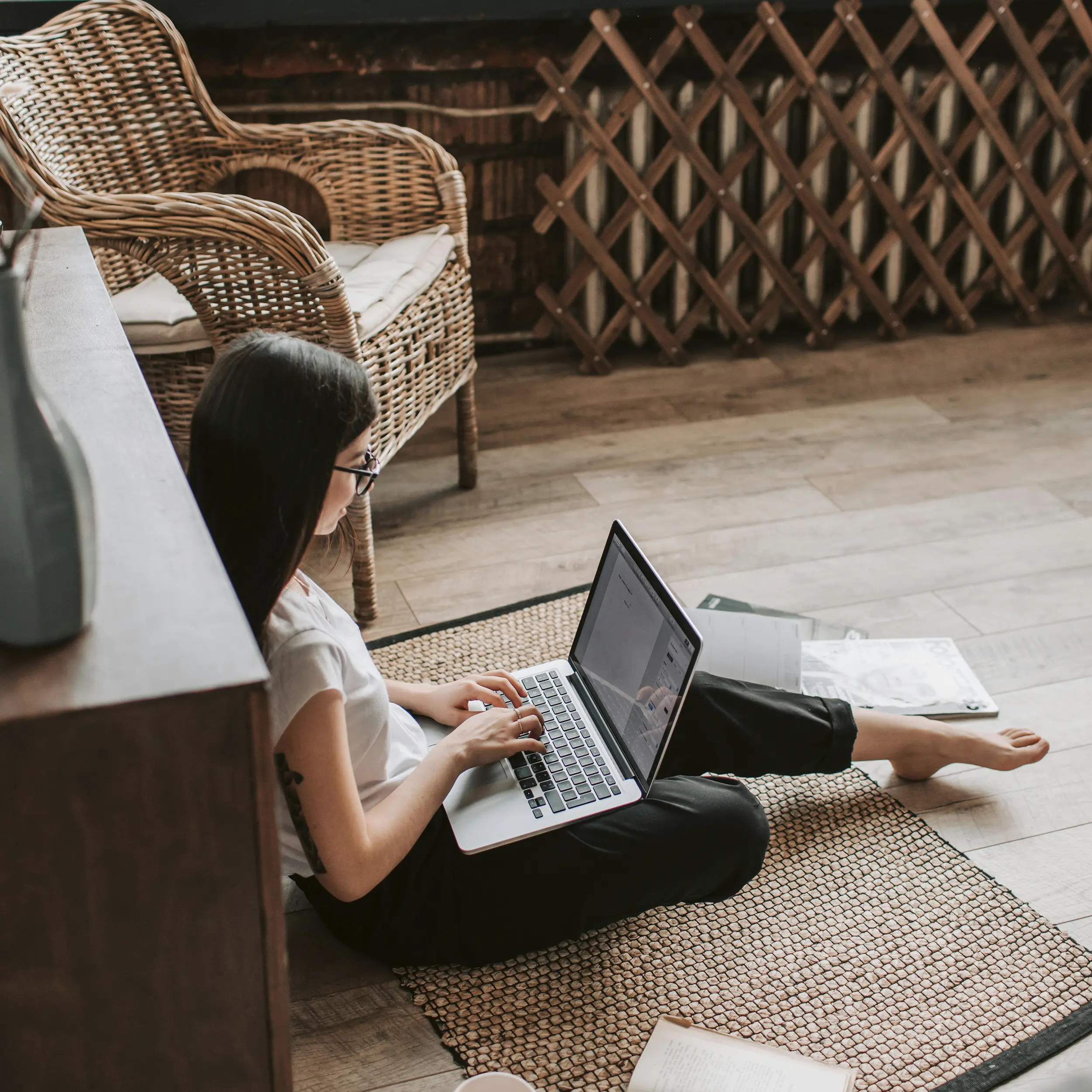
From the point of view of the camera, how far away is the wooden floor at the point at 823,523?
1.35m

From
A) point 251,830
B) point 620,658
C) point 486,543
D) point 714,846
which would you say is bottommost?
point 486,543

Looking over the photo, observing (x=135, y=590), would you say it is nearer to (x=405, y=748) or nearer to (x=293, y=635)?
(x=293, y=635)

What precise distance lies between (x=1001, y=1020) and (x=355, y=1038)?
0.62 metres

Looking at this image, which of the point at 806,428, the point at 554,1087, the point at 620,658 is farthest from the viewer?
the point at 806,428

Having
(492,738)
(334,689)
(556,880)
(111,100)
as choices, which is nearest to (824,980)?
(556,880)

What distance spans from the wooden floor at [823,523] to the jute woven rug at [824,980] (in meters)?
0.04

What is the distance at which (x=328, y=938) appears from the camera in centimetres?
129

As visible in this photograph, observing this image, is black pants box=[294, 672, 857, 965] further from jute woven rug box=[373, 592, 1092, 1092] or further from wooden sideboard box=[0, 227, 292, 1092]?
wooden sideboard box=[0, 227, 292, 1092]

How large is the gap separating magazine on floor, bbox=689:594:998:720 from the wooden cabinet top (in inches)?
34.5

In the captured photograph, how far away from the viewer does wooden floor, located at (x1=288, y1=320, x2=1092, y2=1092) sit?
→ 4.42ft

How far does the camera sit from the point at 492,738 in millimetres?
1154

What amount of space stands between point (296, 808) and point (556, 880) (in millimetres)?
Result: 300

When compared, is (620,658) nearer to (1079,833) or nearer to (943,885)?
(943,885)

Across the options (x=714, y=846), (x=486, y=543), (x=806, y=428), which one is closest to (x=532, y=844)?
(x=714, y=846)
